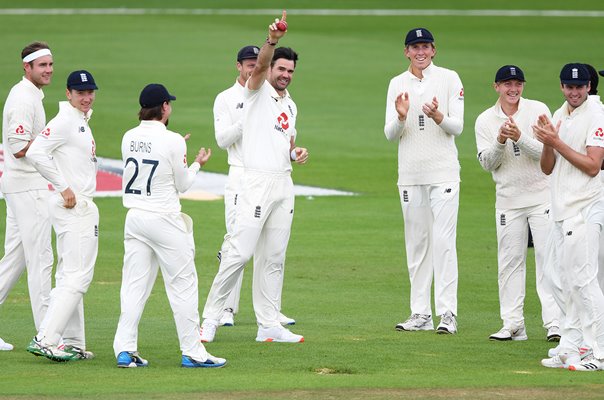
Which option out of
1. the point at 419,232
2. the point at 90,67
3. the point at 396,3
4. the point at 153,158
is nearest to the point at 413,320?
the point at 419,232

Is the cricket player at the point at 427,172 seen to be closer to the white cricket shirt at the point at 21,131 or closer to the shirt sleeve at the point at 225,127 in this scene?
the shirt sleeve at the point at 225,127

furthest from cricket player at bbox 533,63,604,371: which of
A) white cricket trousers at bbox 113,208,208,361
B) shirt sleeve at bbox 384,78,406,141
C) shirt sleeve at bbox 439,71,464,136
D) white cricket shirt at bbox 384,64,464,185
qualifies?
white cricket trousers at bbox 113,208,208,361

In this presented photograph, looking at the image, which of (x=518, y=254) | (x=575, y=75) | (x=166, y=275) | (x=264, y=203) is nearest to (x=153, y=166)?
(x=166, y=275)

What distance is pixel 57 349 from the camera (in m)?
10.5

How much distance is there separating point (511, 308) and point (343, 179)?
11.6m

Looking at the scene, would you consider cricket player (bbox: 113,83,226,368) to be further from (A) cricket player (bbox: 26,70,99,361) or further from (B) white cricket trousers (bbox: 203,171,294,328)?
(B) white cricket trousers (bbox: 203,171,294,328)

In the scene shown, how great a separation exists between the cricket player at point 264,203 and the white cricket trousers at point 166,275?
1147 millimetres

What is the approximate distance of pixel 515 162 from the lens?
39.5 ft

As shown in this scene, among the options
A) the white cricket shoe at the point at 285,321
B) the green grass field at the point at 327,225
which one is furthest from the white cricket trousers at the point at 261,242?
the white cricket shoe at the point at 285,321

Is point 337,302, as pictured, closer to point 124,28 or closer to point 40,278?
point 40,278

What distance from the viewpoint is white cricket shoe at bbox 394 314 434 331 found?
12289 mm

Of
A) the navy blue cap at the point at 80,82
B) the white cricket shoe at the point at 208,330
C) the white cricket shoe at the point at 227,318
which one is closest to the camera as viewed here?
the navy blue cap at the point at 80,82

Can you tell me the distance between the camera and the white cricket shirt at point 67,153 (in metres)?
10.5

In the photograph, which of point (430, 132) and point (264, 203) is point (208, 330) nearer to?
point (264, 203)
